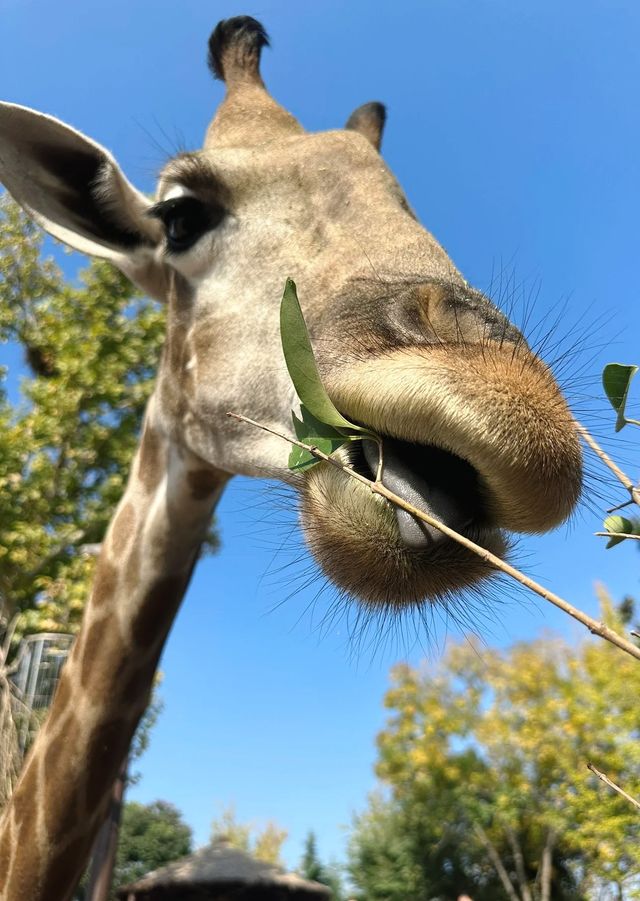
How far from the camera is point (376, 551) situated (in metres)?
1.42

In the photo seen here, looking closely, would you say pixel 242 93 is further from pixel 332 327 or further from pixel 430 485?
pixel 430 485

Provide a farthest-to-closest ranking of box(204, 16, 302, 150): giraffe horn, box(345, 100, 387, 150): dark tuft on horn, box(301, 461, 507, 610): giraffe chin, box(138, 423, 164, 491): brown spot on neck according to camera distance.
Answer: box(345, 100, 387, 150): dark tuft on horn
box(204, 16, 302, 150): giraffe horn
box(138, 423, 164, 491): brown spot on neck
box(301, 461, 507, 610): giraffe chin

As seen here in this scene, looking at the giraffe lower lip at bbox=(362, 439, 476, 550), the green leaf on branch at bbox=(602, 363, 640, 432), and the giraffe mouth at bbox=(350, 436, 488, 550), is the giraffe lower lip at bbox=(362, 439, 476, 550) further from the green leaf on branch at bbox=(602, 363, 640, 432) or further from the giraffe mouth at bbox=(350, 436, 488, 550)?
the green leaf on branch at bbox=(602, 363, 640, 432)

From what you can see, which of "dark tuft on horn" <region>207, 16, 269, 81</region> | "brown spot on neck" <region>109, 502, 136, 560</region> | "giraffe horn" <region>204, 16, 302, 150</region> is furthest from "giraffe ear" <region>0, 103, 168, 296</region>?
"dark tuft on horn" <region>207, 16, 269, 81</region>

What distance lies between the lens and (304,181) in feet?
7.77

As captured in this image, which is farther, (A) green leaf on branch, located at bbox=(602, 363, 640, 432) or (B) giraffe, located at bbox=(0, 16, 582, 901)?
(B) giraffe, located at bbox=(0, 16, 582, 901)

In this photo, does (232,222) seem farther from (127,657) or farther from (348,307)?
(127,657)

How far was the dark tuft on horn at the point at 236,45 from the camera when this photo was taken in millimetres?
3668

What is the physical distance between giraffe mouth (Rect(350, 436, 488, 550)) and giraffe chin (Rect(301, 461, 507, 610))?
3cm

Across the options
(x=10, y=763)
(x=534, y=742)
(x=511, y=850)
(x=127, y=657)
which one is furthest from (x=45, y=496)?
(x=511, y=850)

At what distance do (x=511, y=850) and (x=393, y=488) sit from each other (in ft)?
89.7

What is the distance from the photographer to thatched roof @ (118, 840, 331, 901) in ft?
61.8

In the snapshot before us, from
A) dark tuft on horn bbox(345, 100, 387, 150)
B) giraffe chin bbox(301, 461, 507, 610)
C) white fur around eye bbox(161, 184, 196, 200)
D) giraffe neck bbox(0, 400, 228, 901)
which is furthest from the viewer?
dark tuft on horn bbox(345, 100, 387, 150)

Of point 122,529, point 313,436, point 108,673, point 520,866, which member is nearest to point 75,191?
point 122,529
